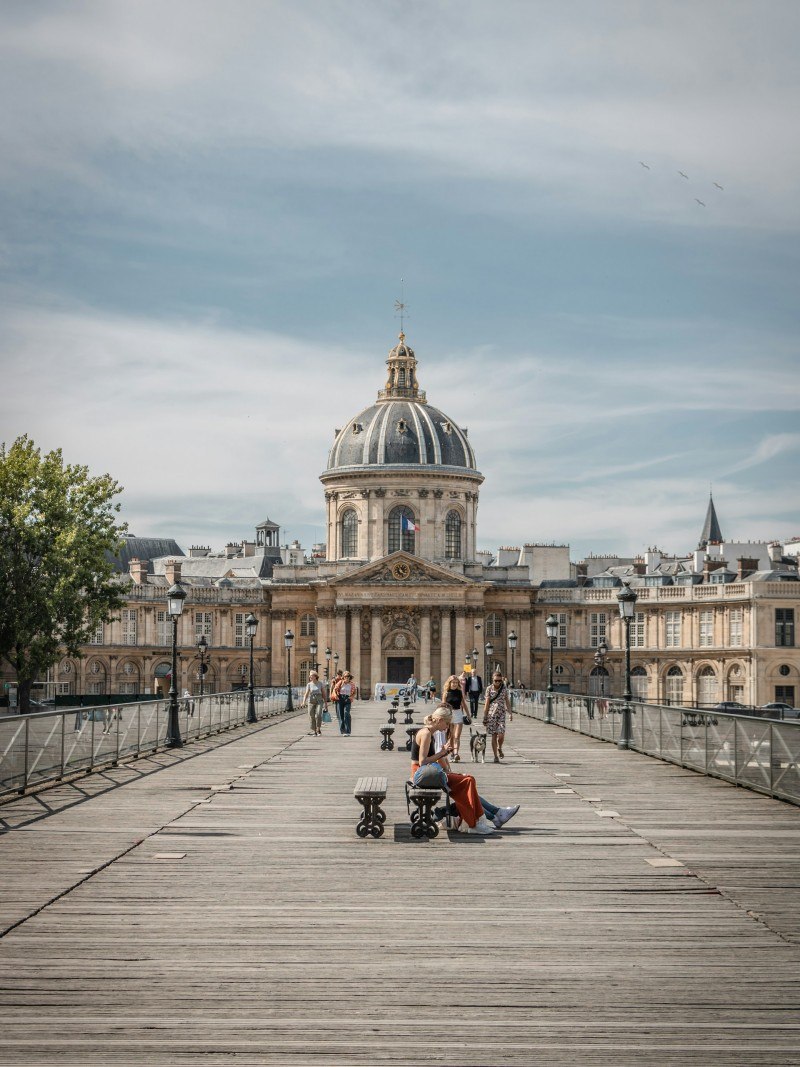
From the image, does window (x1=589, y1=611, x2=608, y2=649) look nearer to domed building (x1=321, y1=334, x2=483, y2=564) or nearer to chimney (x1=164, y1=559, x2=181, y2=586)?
domed building (x1=321, y1=334, x2=483, y2=564)

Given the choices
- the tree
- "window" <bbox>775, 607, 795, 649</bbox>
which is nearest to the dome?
"window" <bbox>775, 607, 795, 649</bbox>

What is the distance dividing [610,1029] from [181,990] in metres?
3.09

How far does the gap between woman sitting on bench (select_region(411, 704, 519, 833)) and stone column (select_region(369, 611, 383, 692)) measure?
87.0 metres

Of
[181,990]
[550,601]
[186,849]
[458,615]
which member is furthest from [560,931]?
[550,601]

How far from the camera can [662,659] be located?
105250 mm

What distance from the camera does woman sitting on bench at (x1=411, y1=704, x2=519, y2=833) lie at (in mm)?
17656

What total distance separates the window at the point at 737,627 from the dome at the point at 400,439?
2481 cm

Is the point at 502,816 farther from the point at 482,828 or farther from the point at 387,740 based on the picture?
the point at 387,740

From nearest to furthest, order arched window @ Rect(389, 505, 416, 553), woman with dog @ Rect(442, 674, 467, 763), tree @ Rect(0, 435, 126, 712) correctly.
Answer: woman with dog @ Rect(442, 674, 467, 763) → tree @ Rect(0, 435, 126, 712) → arched window @ Rect(389, 505, 416, 553)

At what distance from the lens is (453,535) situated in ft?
368

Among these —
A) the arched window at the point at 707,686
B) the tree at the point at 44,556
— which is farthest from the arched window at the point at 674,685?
the tree at the point at 44,556

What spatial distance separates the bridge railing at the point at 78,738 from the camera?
2044cm

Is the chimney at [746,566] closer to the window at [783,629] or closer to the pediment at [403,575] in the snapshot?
the window at [783,629]

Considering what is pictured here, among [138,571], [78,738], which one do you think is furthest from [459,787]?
[138,571]
